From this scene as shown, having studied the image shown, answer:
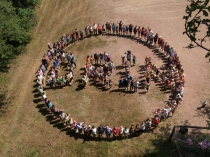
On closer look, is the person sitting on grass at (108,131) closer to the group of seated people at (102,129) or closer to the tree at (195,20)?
the group of seated people at (102,129)

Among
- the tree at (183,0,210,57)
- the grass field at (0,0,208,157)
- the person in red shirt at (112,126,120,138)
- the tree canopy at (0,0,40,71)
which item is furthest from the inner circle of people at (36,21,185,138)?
the tree at (183,0,210,57)

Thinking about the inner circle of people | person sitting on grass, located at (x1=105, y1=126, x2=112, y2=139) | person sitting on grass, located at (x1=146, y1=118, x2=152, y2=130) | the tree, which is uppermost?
the tree

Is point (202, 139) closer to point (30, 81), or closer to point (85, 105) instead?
point (85, 105)

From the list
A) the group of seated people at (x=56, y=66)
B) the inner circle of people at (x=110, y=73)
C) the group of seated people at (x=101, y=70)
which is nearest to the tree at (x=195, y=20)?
the inner circle of people at (x=110, y=73)

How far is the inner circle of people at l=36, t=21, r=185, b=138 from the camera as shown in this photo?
2327cm

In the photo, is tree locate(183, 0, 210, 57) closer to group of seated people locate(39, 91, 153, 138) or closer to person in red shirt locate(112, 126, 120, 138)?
group of seated people locate(39, 91, 153, 138)

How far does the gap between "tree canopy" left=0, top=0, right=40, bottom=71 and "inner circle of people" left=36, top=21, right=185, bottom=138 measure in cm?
404

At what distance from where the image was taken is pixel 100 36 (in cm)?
3494

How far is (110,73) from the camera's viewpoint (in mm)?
29281

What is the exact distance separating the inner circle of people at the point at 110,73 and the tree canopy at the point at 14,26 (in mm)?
4044

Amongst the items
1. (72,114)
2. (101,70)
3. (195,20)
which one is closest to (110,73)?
(101,70)

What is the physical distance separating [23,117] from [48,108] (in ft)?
7.72

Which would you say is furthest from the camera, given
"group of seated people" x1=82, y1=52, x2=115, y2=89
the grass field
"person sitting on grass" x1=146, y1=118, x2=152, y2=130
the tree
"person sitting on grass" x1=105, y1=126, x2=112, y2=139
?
"group of seated people" x1=82, y1=52, x2=115, y2=89

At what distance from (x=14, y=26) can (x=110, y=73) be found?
41.6 ft
